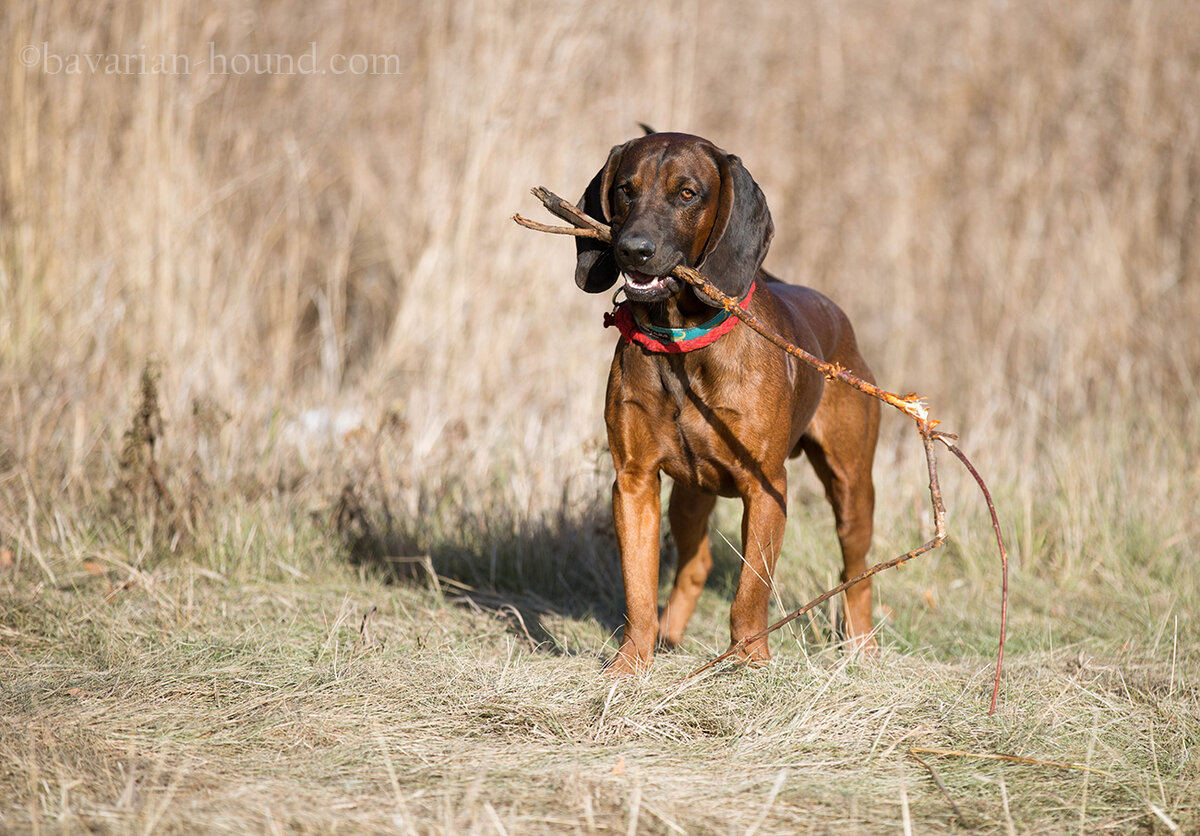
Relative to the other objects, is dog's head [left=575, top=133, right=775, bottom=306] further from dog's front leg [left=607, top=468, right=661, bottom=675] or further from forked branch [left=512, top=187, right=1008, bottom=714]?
dog's front leg [left=607, top=468, right=661, bottom=675]

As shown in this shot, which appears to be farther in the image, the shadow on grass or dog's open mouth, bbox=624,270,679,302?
the shadow on grass

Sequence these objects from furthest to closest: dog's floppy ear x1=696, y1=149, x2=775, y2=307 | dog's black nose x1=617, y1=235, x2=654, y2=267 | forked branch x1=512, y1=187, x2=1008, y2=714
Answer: dog's floppy ear x1=696, y1=149, x2=775, y2=307 → dog's black nose x1=617, y1=235, x2=654, y2=267 → forked branch x1=512, y1=187, x2=1008, y2=714

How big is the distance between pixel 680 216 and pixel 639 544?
100cm

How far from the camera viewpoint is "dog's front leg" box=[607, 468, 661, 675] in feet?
11.3

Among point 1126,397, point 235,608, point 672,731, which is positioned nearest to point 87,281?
point 235,608

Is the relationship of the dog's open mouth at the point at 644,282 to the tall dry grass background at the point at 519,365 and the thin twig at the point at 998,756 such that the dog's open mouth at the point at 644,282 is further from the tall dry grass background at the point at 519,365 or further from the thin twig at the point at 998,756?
the thin twig at the point at 998,756

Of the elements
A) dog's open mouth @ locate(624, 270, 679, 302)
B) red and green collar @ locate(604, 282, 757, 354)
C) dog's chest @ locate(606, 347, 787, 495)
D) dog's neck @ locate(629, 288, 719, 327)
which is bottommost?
dog's chest @ locate(606, 347, 787, 495)

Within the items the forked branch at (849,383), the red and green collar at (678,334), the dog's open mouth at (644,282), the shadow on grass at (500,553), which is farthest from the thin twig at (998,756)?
the shadow on grass at (500,553)

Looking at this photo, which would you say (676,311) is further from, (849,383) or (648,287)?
(849,383)

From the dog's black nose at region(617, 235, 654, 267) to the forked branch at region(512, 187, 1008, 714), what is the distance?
115mm

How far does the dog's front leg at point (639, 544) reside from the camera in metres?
3.46

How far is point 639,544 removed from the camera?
3508mm

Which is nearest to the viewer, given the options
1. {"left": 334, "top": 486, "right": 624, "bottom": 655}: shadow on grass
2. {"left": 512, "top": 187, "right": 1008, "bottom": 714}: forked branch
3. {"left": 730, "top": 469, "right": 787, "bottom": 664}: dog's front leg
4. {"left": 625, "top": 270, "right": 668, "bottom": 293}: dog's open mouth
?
{"left": 512, "top": 187, "right": 1008, "bottom": 714}: forked branch

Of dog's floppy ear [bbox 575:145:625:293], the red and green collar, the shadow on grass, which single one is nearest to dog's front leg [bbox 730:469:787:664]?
the red and green collar
